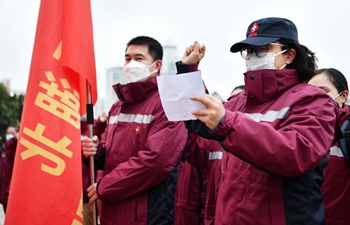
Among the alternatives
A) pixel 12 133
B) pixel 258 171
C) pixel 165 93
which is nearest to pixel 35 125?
pixel 165 93

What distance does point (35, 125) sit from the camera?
368 cm

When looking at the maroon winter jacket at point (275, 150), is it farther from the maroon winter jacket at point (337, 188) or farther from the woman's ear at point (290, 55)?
the maroon winter jacket at point (337, 188)

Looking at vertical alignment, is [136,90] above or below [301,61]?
below

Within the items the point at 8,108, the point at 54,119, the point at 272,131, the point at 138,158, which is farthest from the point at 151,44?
the point at 8,108

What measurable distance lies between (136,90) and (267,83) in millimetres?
1458

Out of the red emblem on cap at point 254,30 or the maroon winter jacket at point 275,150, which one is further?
the red emblem on cap at point 254,30

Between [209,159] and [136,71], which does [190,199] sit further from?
[136,71]

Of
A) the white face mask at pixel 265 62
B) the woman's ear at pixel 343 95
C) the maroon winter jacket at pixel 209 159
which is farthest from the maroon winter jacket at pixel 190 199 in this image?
the white face mask at pixel 265 62

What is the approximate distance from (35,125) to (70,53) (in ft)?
2.16

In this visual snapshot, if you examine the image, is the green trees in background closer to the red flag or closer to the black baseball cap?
the red flag

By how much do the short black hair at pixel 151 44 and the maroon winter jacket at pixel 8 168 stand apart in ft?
17.3

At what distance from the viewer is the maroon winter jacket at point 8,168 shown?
8.64 meters

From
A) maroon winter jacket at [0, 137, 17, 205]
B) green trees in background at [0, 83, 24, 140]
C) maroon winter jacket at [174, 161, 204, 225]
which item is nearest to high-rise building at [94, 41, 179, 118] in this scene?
green trees in background at [0, 83, 24, 140]

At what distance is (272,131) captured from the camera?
211 centimetres
